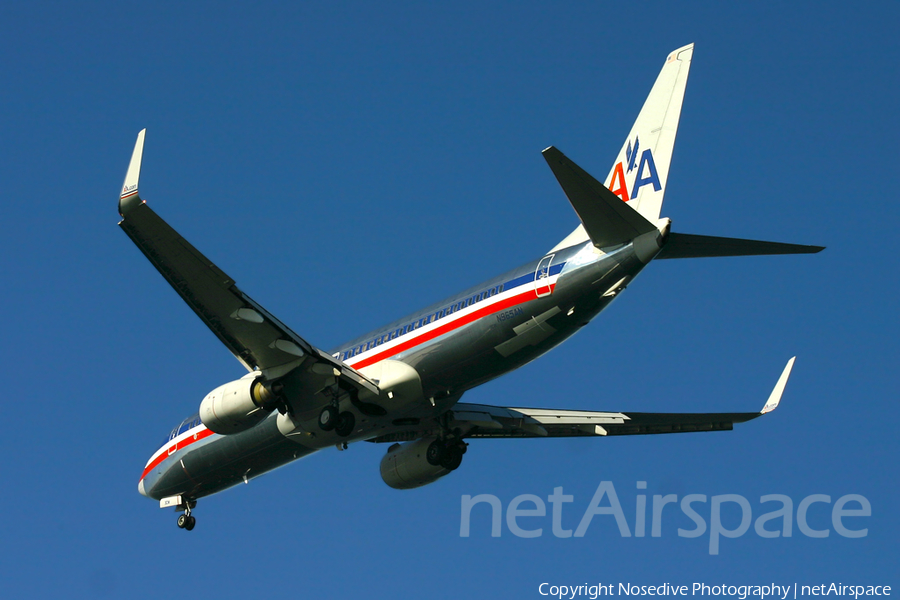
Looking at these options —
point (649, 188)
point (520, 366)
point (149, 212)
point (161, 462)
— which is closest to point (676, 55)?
point (649, 188)

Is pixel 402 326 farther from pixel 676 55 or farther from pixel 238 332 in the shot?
pixel 676 55

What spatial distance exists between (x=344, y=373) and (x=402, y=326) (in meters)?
2.15

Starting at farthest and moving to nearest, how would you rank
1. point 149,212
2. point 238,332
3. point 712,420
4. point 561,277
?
point 712,420, point 238,332, point 561,277, point 149,212

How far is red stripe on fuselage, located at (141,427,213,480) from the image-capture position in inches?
1341

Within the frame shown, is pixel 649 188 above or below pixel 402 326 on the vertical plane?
above

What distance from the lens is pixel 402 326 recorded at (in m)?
29.6

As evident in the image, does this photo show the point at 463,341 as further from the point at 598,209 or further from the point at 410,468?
the point at 410,468

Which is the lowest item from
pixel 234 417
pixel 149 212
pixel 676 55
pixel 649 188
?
pixel 234 417

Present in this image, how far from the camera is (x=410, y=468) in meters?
34.1

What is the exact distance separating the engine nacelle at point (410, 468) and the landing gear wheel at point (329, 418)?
5283mm

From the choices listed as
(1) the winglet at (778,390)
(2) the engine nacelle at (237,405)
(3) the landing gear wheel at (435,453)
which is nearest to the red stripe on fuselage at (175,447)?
(2) the engine nacelle at (237,405)

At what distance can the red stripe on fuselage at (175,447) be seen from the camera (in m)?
34.1

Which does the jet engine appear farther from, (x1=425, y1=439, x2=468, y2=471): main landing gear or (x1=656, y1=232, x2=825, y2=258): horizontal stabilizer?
(x1=656, y1=232, x2=825, y2=258): horizontal stabilizer

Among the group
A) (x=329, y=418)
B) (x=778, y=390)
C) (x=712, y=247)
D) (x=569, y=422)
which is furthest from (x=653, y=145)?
(x=329, y=418)
